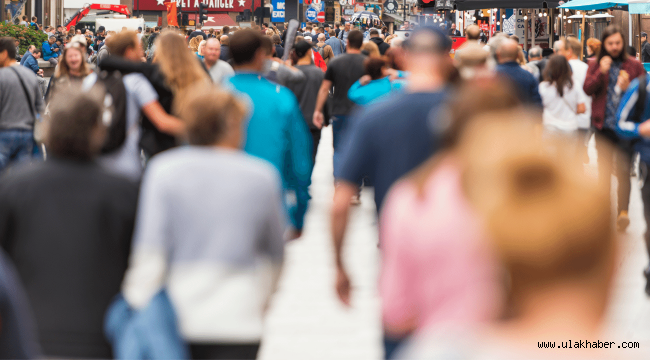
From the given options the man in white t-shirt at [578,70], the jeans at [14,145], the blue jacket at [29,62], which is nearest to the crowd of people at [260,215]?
the jeans at [14,145]

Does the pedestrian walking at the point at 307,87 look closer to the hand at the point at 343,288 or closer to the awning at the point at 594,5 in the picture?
the hand at the point at 343,288

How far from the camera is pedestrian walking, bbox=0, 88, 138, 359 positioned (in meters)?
3.33

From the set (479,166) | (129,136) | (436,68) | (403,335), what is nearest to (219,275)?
(403,335)

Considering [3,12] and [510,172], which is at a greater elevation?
[3,12]

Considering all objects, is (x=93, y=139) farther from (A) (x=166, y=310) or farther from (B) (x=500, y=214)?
(B) (x=500, y=214)

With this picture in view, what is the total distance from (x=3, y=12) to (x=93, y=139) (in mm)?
37890

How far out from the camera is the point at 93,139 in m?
3.49

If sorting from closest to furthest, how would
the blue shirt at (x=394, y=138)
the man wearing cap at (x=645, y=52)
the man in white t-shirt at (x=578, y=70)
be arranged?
the blue shirt at (x=394, y=138), the man in white t-shirt at (x=578, y=70), the man wearing cap at (x=645, y=52)

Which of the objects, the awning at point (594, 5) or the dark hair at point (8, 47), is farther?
the awning at point (594, 5)

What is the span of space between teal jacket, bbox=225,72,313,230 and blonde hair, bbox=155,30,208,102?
84cm

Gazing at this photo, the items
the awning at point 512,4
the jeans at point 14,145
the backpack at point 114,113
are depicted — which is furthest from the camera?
the awning at point 512,4

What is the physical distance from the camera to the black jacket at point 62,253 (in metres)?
3.33

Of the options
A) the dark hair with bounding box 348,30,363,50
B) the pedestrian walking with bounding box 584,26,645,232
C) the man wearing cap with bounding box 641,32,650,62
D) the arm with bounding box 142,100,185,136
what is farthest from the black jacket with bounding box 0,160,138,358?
the man wearing cap with bounding box 641,32,650,62

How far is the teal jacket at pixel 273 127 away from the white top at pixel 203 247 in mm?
1983
